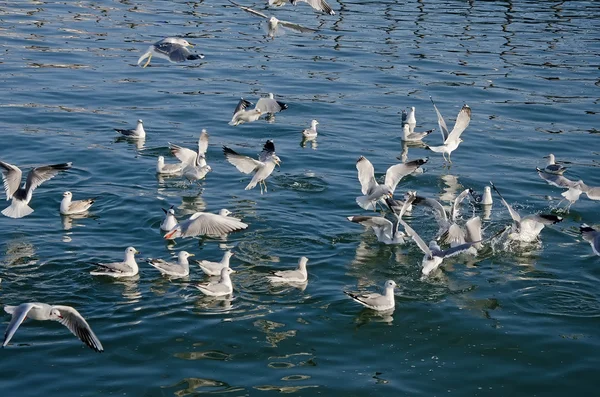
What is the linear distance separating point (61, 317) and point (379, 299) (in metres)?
4.00

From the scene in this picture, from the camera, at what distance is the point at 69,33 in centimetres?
3177

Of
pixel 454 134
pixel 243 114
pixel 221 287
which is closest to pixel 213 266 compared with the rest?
pixel 221 287

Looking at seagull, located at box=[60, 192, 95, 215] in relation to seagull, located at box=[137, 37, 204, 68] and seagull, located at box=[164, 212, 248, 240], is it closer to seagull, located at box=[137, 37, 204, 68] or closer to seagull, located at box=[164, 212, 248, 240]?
seagull, located at box=[164, 212, 248, 240]

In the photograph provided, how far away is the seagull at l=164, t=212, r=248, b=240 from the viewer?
1445 cm

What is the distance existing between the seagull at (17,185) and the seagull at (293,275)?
15.2 feet

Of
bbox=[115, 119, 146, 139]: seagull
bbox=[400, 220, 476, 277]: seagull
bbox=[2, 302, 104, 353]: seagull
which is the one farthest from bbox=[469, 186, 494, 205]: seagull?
bbox=[2, 302, 104, 353]: seagull

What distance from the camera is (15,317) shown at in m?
10.8

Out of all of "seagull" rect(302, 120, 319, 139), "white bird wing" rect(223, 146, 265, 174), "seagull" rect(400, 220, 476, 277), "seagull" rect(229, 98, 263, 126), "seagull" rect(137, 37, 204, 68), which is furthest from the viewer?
"seagull" rect(229, 98, 263, 126)

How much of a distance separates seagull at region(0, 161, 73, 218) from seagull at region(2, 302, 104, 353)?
166 inches

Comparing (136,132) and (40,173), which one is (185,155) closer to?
(136,132)

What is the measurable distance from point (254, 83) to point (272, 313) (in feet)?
48.5

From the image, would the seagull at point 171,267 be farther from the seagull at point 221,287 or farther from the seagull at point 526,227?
the seagull at point 526,227

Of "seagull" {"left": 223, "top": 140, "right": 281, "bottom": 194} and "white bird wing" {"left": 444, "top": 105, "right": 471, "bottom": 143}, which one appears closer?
"seagull" {"left": 223, "top": 140, "right": 281, "bottom": 194}

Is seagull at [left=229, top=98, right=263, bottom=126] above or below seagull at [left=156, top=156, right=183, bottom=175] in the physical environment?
above
